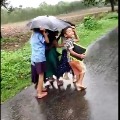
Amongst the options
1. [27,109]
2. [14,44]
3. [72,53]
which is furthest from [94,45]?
[27,109]

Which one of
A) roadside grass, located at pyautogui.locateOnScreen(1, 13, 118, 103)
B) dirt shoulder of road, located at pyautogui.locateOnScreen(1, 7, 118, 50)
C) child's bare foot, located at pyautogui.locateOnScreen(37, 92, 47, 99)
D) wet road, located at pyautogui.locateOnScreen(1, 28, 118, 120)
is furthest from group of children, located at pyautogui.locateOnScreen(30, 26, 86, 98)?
dirt shoulder of road, located at pyautogui.locateOnScreen(1, 7, 118, 50)

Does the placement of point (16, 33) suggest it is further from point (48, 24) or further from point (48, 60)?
point (48, 24)

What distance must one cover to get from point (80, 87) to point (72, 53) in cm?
68

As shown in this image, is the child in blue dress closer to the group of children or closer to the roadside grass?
the group of children

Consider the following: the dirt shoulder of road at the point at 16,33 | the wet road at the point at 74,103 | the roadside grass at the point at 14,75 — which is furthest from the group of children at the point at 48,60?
the dirt shoulder of road at the point at 16,33

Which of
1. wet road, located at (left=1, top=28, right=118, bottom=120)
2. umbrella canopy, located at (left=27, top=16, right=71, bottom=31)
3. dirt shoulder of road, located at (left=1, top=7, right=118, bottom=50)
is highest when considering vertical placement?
umbrella canopy, located at (left=27, top=16, right=71, bottom=31)

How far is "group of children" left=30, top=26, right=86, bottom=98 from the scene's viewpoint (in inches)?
248

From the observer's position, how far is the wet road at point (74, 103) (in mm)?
5387

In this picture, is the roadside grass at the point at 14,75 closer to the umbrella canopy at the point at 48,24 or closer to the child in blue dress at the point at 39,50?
the child in blue dress at the point at 39,50

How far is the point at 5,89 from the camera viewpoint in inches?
290

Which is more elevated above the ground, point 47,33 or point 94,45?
point 47,33

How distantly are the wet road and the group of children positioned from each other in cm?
26

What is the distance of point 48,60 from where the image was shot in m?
6.72

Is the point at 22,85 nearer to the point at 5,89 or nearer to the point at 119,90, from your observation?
the point at 5,89
